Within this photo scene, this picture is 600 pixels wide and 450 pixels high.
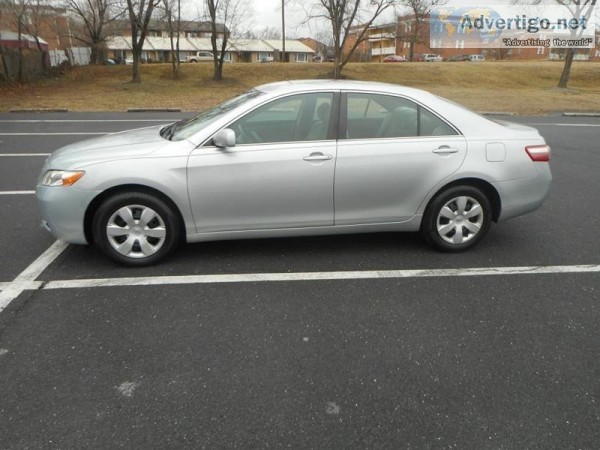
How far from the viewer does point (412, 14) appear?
3584 cm

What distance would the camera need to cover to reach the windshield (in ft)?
13.3

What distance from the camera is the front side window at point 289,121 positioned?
392 centimetres

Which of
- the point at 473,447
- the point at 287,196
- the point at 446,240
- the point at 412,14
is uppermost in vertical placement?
the point at 412,14

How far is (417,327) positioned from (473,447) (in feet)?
3.31

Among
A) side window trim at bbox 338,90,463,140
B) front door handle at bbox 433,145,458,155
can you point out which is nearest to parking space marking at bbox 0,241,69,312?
side window trim at bbox 338,90,463,140

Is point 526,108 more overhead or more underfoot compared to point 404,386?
more overhead

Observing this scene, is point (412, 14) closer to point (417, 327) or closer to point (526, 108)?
point (526, 108)

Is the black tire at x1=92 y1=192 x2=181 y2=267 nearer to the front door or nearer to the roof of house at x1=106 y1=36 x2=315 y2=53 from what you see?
the front door

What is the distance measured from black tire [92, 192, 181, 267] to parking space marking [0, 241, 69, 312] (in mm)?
542

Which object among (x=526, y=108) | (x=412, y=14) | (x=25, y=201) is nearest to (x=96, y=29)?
(x=412, y=14)

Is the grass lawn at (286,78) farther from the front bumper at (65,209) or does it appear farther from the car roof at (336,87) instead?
the front bumper at (65,209)

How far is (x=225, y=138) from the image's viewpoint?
12.1 ft

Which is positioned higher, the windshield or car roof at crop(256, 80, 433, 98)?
car roof at crop(256, 80, 433, 98)

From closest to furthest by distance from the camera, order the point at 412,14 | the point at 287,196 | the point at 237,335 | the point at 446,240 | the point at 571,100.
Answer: the point at 237,335 < the point at 287,196 < the point at 446,240 < the point at 571,100 < the point at 412,14
